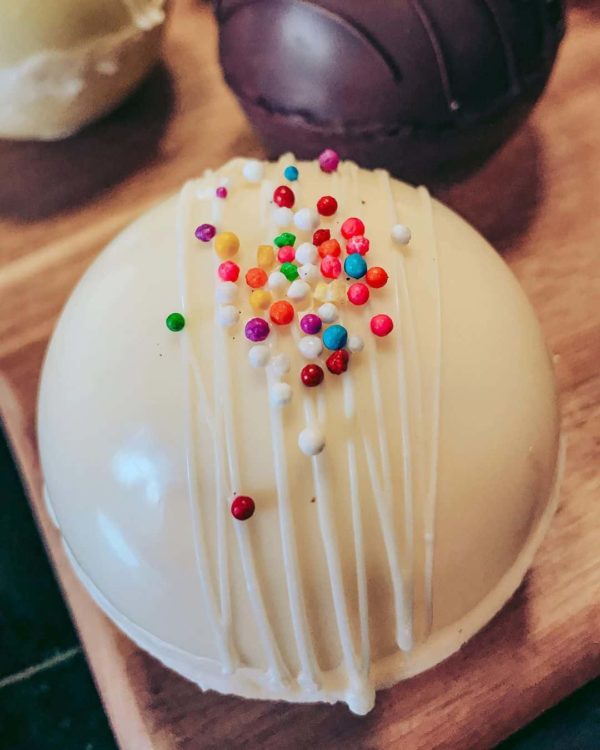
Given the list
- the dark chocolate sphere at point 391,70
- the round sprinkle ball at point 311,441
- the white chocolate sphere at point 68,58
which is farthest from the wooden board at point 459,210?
the round sprinkle ball at point 311,441

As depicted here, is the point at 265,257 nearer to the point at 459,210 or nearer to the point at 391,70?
the point at 391,70

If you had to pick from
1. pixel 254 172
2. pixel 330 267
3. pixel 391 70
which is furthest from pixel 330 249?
pixel 391 70

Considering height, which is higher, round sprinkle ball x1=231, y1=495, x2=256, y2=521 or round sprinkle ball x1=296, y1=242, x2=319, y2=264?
round sprinkle ball x1=296, y1=242, x2=319, y2=264

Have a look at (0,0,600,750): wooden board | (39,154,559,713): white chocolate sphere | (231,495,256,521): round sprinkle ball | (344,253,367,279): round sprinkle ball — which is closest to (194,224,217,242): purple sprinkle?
(39,154,559,713): white chocolate sphere

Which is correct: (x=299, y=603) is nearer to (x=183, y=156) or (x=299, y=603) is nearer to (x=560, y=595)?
(x=560, y=595)

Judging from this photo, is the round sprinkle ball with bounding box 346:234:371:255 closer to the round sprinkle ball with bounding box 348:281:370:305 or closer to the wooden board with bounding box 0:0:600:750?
the round sprinkle ball with bounding box 348:281:370:305

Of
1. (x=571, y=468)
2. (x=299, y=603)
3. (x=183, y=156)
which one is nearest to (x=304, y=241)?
(x=299, y=603)
